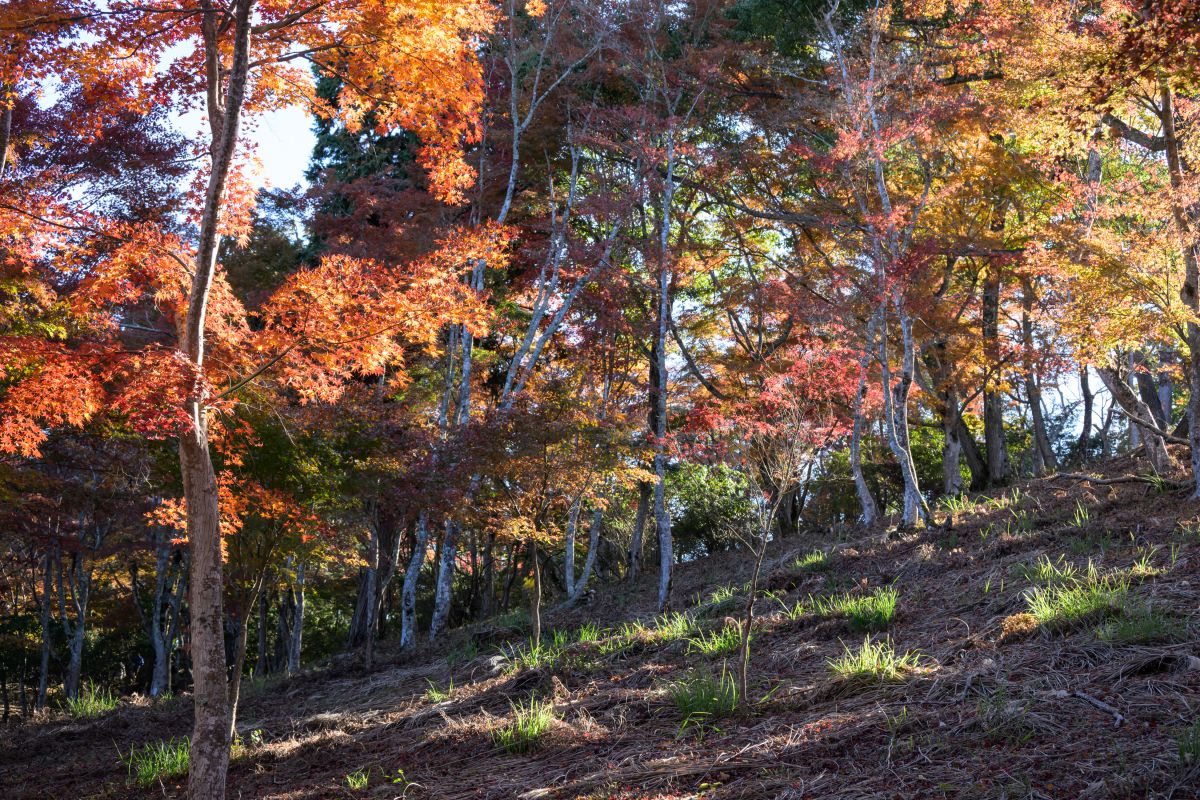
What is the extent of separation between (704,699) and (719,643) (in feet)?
4.97

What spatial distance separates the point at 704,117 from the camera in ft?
49.4

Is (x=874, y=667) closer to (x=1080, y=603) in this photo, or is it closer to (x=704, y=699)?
(x=704, y=699)

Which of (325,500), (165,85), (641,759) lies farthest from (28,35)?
(641,759)

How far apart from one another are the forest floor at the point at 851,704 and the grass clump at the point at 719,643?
0.36 feet

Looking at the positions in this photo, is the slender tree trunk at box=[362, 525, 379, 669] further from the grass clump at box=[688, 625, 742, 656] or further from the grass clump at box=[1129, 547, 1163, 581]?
the grass clump at box=[1129, 547, 1163, 581]

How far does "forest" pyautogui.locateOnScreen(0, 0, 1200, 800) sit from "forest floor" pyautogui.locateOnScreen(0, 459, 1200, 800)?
0.15ft

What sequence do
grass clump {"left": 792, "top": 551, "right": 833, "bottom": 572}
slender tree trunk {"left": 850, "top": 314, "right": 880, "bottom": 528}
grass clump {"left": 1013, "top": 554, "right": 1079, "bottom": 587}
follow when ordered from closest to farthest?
grass clump {"left": 1013, "top": 554, "right": 1079, "bottom": 587}
grass clump {"left": 792, "top": 551, "right": 833, "bottom": 572}
slender tree trunk {"left": 850, "top": 314, "right": 880, "bottom": 528}

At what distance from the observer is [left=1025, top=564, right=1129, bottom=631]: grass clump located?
4961mm

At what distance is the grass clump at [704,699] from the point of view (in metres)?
4.93

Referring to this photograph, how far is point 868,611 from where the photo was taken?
6.42 m

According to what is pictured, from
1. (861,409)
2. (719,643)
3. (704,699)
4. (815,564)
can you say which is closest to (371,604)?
(815,564)

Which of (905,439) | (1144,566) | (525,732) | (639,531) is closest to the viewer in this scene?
(525,732)

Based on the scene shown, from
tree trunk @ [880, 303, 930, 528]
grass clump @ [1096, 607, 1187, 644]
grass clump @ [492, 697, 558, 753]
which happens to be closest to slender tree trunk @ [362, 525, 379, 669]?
grass clump @ [492, 697, 558, 753]

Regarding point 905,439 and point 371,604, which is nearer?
point 905,439
